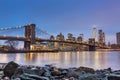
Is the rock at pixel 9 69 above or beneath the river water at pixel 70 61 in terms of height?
above

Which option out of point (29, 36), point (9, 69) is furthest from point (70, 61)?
point (29, 36)

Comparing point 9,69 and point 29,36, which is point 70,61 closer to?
point 9,69

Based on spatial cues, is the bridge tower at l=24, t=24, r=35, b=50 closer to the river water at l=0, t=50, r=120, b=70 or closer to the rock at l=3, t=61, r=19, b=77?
the river water at l=0, t=50, r=120, b=70

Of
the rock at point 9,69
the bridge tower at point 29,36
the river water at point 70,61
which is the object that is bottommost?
the river water at point 70,61

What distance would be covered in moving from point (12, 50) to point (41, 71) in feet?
271

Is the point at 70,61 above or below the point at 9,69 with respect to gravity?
below

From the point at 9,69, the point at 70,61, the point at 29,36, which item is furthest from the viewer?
the point at 29,36

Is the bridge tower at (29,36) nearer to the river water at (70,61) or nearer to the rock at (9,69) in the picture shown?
the river water at (70,61)

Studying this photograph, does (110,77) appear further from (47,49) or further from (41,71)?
(47,49)

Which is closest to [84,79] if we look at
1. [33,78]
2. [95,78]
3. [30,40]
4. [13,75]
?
[95,78]

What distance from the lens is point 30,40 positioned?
68.8 meters

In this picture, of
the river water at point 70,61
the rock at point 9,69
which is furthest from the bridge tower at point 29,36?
the rock at point 9,69

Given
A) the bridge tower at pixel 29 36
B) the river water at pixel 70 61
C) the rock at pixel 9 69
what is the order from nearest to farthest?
the rock at pixel 9 69, the river water at pixel 70 61, the bridge tower at pixel 29 36

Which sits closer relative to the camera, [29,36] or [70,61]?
[70,61]
